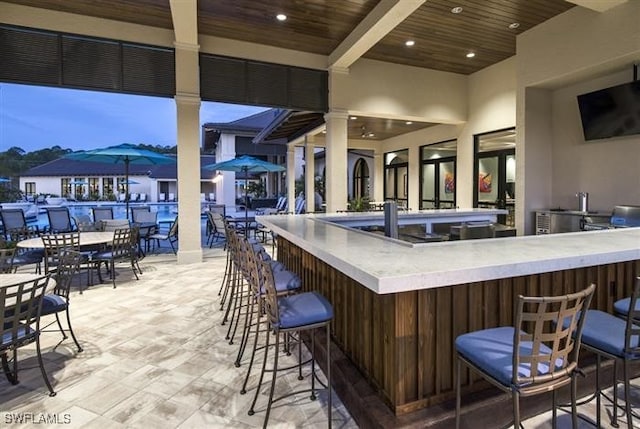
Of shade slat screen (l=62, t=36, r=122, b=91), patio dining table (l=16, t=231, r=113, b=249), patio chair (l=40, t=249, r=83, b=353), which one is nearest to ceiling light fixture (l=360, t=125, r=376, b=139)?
shade slat screen (l=62, t=36, r=122, b=91)

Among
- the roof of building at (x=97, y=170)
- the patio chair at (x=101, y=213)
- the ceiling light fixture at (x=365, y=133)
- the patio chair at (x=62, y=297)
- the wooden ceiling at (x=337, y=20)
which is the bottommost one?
the patio chair at (x=62, y=297)

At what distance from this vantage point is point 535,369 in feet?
4.35

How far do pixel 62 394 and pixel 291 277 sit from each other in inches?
66.7

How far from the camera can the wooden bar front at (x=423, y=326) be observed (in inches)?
67.1

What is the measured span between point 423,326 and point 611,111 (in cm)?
516

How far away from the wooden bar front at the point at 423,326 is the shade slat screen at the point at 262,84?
5.13 m

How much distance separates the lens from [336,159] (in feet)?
23.0

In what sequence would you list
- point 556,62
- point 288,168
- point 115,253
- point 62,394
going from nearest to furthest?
point 62,394, point 115,253, point 556,62, point 288,168

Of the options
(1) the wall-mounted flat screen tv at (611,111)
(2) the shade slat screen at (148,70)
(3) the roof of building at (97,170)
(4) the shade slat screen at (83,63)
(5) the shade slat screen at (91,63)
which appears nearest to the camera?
(1) the wall-mounted flat screen tv at (611,111)

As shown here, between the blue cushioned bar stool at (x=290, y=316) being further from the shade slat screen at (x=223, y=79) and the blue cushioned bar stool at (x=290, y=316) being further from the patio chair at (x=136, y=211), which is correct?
the patio chair at (x=136, y=211)

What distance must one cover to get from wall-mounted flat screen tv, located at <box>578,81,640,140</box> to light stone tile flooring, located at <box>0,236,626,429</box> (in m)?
4.39

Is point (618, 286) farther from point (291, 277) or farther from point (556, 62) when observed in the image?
point (556, 62)

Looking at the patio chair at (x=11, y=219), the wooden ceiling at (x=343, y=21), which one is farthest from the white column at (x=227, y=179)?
the wooden ceiling at (x=343, y=21)

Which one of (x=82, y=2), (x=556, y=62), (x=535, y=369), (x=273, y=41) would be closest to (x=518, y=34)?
(x=556, y=62)
